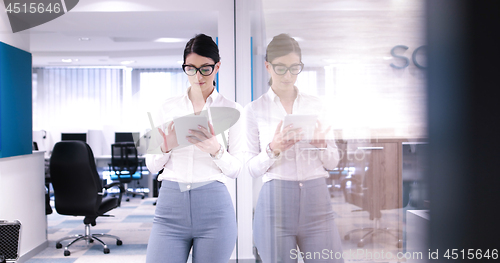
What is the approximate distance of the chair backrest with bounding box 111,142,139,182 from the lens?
5.61 meters

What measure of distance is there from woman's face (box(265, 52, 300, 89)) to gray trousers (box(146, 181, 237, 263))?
0.74 metres

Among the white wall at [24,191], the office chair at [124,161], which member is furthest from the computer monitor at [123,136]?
the white wall at [24,191]

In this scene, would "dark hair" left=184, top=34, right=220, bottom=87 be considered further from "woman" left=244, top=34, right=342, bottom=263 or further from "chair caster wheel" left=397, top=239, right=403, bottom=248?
"chair caster wheel" left=397, top=239, right=403, bottom=248

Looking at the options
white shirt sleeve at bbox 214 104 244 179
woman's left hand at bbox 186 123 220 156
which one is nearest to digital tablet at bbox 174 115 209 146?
woman's left hand at bbox 186 123 220 156

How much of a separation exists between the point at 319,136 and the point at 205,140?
896mm

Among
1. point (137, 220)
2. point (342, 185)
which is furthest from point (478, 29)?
point (137, 220)

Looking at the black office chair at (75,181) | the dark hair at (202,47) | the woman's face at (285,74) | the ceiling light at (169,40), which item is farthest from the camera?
the ceiling light at (169,40)

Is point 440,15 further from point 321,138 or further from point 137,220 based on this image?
point 137,220

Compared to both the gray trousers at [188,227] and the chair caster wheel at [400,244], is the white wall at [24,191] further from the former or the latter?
the chair caster wheel at [400,244]

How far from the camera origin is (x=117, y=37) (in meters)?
5.12

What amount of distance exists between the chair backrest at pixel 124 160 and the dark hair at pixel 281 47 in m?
5.40

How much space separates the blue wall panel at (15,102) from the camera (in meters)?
2.79

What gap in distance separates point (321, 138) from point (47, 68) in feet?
29.6

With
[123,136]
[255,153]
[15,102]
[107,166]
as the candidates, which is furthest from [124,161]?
[255,153]
